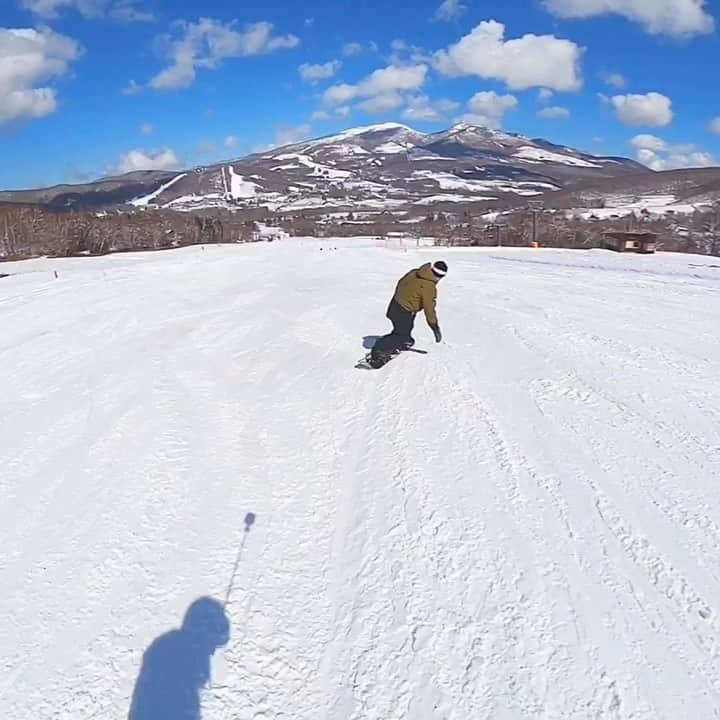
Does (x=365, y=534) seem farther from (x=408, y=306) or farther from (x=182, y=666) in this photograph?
(x=408, y=306)

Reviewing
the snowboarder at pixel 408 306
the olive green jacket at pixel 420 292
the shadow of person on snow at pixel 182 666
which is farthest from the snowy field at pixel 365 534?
the olive green jacket at pixel 420 292

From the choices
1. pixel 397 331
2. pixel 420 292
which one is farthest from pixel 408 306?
pixel 397 331

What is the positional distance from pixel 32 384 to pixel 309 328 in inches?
198

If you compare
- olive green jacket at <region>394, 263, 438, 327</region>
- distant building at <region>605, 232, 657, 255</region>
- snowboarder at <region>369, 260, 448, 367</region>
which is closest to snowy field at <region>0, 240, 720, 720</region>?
snowboarder at <region>369, 260, 448, 367</region>

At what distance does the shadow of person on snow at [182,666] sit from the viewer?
10.4ft

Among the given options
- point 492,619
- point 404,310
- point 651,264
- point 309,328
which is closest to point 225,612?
point 492,619

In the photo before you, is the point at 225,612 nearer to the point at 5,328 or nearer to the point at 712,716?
the point at 712,716

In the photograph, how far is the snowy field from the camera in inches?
130

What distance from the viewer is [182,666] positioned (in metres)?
3.44

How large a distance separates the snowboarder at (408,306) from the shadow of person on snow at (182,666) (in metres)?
5.40

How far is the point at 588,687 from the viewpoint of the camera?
3219 mm

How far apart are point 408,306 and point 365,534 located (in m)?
4.71

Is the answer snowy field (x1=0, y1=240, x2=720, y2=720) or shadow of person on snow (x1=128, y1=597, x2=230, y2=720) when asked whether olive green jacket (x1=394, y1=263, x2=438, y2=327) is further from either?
shadow of person on snow (x1=128, y1=597, x2=230, y2=720)

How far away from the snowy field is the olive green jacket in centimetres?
89
